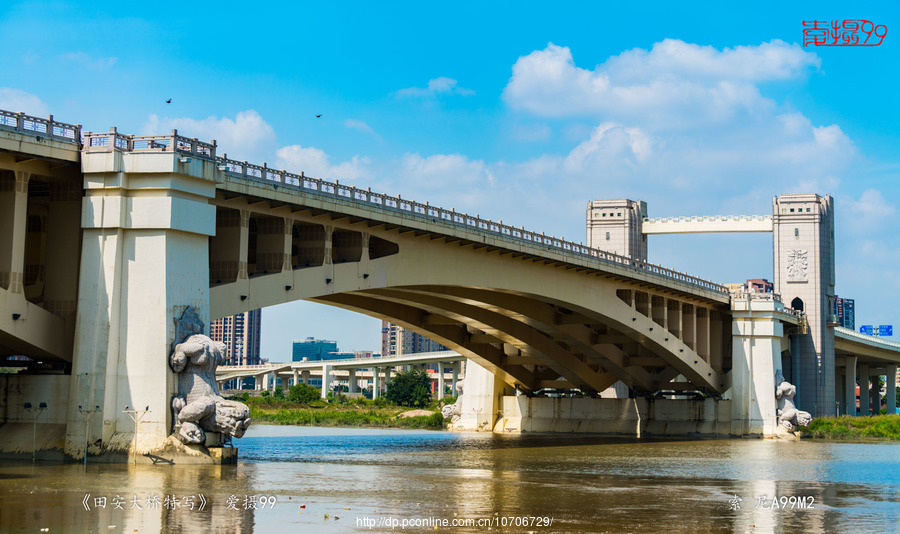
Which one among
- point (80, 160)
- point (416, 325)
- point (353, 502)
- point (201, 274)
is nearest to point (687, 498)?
point (353, 502)

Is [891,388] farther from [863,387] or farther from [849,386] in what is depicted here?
[849,386]

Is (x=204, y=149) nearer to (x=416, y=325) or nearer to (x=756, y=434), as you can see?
(x=416, y=325)

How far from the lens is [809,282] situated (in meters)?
95.3

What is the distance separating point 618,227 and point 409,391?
55831 millimetres

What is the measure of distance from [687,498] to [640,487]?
3944mm

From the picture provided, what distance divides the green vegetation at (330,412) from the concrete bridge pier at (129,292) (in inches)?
2455

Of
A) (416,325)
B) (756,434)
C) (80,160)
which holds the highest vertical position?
(80,160)

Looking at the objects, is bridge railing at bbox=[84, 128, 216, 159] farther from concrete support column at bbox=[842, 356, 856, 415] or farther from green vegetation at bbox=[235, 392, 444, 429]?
concrete support column at bbox=[842, 356, 856, 415]

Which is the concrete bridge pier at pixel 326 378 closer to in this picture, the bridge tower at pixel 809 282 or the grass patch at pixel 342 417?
the grass patch at pixel 342 417

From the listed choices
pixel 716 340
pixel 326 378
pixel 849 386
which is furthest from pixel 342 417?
pixel 326 378

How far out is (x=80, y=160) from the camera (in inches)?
1496

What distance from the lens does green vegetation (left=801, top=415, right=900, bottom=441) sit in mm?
83125

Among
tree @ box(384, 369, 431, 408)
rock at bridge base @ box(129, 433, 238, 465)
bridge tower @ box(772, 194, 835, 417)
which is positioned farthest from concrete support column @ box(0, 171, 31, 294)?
tree @ box(384, 369, 431, 408)

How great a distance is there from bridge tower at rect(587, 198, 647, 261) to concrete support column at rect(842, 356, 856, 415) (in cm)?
3494
